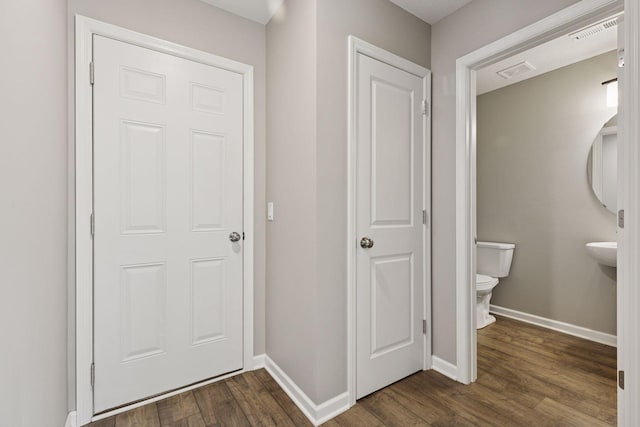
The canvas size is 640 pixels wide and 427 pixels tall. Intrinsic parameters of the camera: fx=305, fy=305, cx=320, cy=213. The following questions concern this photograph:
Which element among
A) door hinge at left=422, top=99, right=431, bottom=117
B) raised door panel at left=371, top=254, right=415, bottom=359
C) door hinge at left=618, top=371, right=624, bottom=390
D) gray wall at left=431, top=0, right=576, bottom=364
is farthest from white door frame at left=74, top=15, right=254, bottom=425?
door hinge at left=618, top=371, right=624, bottom=390

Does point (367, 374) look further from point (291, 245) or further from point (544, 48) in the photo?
point (544, 48)

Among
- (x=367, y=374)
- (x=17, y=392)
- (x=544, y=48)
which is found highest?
(x=544, y=48)

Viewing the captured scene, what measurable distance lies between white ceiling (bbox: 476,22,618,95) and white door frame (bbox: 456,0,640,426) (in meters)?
0.82

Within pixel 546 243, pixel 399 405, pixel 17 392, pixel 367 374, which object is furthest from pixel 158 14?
pixel 546 243

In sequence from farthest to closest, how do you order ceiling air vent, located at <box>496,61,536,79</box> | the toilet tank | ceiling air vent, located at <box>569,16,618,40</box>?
1. the toilet tank
2. ceiling air vent, located at <box>496,61,536,79</box>
3. ceiling air vent, located at <box>569,16,618,40</box>

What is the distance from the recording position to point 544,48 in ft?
8.26

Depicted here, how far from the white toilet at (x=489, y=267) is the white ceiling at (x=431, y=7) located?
2236mm

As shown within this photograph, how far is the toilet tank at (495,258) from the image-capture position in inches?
123

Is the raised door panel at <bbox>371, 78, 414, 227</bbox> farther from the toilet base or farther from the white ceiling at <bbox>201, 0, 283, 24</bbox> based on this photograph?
the toilet base

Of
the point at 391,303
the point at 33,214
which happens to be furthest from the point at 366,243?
the point at 33,214

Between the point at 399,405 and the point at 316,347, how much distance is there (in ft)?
2.04

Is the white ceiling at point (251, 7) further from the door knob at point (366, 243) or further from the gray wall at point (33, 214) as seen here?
the door knob at point (366, 243)

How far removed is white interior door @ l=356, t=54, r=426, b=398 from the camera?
183 cm

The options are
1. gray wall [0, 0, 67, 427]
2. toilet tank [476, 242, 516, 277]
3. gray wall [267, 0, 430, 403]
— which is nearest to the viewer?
gray wall [0, 0, 67, 427]
